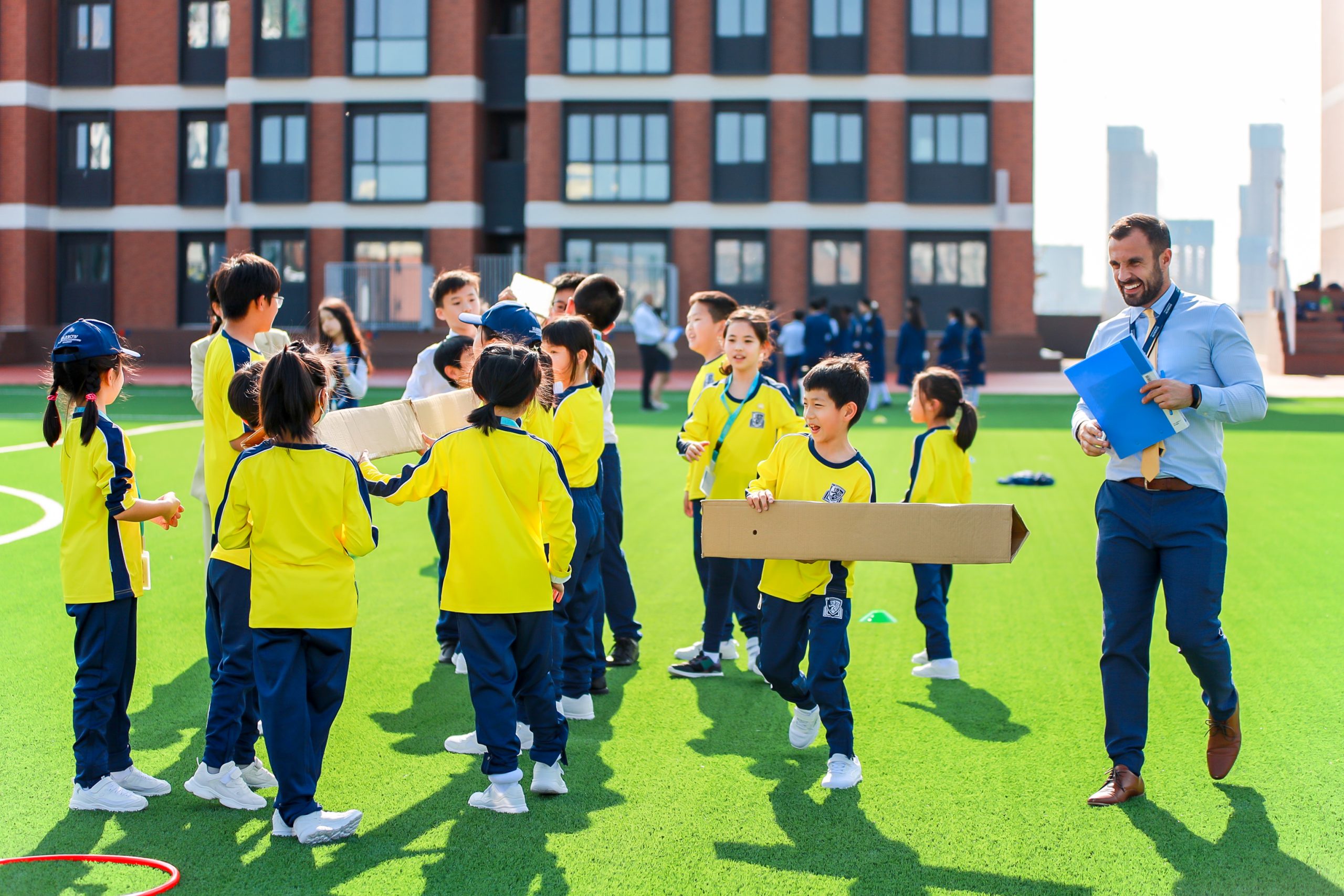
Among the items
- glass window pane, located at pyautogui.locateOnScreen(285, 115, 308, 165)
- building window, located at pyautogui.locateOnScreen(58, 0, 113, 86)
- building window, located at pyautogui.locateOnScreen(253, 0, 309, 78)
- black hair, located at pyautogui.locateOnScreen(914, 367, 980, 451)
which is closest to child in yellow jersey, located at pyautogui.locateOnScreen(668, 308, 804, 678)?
black hair, located at pyautogui.locateOnScreen(914, 367, 980, 451)

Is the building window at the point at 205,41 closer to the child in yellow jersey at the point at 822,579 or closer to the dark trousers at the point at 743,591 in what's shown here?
the dark trousers at the point at 743,591

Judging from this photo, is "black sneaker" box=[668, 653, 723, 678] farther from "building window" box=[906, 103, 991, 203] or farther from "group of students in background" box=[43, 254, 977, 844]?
"building window" box=[906, 103, 991, 203]

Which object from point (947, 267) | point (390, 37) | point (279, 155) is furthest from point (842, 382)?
point (279, 155)

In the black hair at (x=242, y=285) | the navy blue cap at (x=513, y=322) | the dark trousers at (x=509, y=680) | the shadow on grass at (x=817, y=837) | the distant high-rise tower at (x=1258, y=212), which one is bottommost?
the shadow on grass at (x=817, y=837)

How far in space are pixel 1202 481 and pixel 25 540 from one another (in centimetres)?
779

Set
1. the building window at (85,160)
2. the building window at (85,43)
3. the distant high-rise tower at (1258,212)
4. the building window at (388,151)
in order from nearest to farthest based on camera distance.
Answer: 1. the building window at (388,151)
2. the building window at (85,43)
3. the building window at (85,160)
4. the distant high-rise tower at (1258,212)

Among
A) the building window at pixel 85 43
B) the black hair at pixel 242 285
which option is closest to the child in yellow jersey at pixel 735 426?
the black hair at pixel 242 285

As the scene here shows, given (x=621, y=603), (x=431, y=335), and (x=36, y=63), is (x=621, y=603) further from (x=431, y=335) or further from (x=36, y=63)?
(x=36, y=63)

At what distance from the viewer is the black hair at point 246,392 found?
424 centimetres

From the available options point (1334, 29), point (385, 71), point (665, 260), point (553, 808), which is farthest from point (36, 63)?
point (1334, 29)

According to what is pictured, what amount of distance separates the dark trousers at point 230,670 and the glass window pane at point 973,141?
1303 inches

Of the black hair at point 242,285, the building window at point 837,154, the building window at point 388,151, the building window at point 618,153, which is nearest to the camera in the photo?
the black hair at point 242,285

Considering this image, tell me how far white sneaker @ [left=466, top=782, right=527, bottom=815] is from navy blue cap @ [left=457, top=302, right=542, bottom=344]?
1.74m

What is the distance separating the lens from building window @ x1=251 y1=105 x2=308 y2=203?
1415 inches
